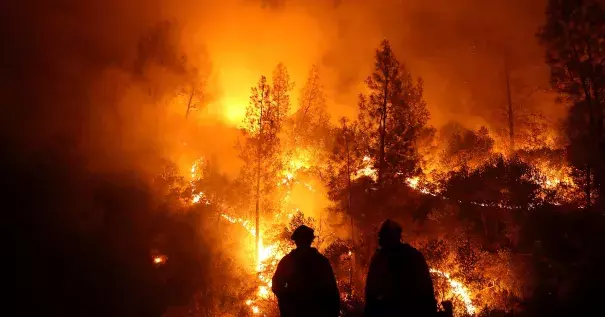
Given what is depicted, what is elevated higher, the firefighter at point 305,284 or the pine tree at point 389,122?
the pine tree at point 389,122

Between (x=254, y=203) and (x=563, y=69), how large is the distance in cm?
2073

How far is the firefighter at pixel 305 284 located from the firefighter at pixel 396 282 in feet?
1.71

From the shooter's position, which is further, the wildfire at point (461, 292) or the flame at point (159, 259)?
the flame at point (159, 259)

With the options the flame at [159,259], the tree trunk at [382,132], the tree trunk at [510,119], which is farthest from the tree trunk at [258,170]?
the tree trunk at [510,119]

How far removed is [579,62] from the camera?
72.5ft

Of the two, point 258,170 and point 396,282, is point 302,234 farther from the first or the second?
point 258,170

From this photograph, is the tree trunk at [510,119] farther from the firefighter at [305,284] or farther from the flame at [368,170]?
the firefighter at [305,284]

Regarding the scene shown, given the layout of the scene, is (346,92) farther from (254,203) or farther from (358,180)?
(358,180)

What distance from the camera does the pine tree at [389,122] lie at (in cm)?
2220

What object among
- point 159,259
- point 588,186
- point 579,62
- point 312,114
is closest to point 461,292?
point 588,186

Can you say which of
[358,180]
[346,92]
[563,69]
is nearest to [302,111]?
[346,92]

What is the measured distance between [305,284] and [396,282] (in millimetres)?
1056

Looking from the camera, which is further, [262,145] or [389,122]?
[262,145]

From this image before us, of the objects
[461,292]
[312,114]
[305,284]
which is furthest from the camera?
[312,114]
